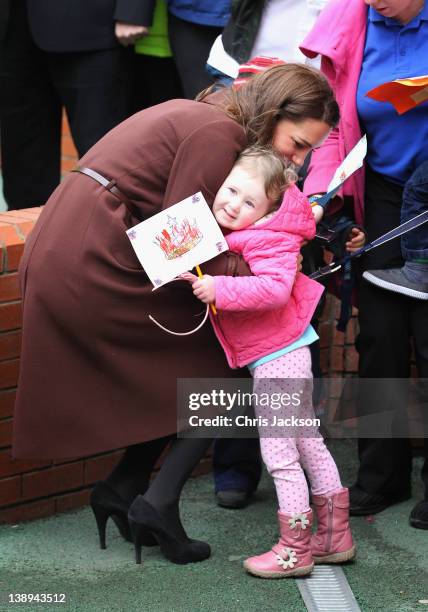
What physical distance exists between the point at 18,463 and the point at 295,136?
134 centimetres

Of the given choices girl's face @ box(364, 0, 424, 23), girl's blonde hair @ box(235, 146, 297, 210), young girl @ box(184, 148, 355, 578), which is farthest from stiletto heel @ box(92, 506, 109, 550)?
girl's face @ box(364, 0, 424, 23)

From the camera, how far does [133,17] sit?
484 cm

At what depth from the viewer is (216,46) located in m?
4.47

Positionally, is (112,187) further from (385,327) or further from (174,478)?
(385,327)

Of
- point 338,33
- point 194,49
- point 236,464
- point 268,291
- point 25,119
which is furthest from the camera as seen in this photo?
point 25,119

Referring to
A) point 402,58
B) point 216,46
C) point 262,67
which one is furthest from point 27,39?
point 402,58

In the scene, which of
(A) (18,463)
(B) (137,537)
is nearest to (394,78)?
(B) (137,537)

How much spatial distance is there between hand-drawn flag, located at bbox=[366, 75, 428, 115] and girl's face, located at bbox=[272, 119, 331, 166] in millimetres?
219

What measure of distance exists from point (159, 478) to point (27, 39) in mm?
2182

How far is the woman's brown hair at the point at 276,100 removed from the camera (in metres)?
3.62

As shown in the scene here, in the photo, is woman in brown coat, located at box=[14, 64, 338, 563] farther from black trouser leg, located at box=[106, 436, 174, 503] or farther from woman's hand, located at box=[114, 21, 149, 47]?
woman's hand, located at box=[114, 21, 149, 47]

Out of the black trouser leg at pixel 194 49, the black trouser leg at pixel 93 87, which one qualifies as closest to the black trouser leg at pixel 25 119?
the black trouser leg at pixel 93 87

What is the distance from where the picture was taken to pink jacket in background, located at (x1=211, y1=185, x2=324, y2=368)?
11.5 ft

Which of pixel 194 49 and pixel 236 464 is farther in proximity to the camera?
pixel 194 49
